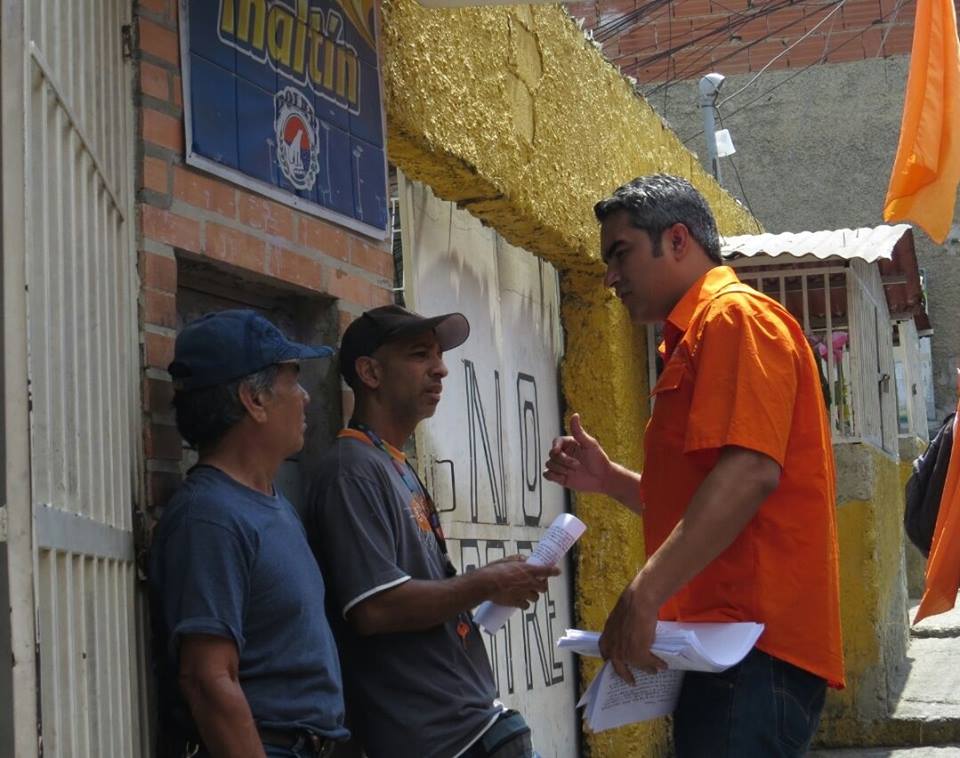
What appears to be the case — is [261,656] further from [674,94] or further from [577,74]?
[674,94]

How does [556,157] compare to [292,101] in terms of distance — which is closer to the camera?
[292,101]

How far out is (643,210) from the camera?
3406mm

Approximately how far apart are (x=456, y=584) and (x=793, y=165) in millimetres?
13448

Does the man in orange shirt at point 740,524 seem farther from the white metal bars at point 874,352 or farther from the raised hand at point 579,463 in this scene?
the white metal bars at point 874,352

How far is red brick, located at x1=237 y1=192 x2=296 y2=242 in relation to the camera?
146 inches

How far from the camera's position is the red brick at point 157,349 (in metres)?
3.23

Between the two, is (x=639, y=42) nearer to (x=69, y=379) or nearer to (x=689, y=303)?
(x=689, y=303)

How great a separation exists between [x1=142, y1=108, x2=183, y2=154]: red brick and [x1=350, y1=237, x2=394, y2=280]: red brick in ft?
3.05

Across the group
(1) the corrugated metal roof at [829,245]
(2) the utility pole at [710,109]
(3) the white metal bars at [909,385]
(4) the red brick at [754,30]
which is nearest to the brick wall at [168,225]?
(1) the corrugated metal roof at [829,245]

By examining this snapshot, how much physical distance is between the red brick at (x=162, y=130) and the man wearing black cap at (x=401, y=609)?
0.81 m

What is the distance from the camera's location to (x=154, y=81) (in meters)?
3.38

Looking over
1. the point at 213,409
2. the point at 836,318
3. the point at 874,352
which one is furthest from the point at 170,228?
the point at 874,352

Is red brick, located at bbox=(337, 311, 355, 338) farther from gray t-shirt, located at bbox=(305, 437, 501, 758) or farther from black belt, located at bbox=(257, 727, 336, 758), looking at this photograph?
black belt, located at bbox=(257, 727, 336, 758)

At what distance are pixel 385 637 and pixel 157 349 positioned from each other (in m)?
0.86
